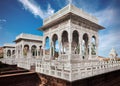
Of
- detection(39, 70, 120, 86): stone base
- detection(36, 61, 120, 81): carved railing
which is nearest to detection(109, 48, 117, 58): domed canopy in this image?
detection(39, 70, 120, 86): stone base

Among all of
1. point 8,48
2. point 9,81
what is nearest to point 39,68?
point 9,81

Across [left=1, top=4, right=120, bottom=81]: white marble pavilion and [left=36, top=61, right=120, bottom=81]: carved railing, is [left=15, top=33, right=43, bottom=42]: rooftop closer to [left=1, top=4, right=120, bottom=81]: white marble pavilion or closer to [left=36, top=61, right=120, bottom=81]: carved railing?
[left=1, top=4, right=120, bottom=81]: white marble pavilion

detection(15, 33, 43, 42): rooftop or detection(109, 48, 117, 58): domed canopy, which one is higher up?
detection(15, 33, 43, 42): rooftop

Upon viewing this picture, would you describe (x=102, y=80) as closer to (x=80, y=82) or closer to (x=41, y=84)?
(x=80, y=82)

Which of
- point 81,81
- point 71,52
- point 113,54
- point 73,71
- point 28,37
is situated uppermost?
point 28,37

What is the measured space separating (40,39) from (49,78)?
589 inches

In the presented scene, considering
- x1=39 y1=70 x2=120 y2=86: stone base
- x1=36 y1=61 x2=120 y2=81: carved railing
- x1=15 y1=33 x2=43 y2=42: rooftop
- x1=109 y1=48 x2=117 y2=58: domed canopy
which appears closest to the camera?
x1=36 y1=61 x2=120 y2=81: carved railing

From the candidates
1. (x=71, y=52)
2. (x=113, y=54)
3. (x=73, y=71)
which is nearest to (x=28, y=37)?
(x=71, y=52)

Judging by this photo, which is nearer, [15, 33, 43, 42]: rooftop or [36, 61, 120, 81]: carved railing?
[36, 61, 120, 81]: carved railing

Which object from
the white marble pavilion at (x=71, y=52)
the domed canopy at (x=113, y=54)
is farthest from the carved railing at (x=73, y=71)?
the domed canopy at (x=113, y=54)

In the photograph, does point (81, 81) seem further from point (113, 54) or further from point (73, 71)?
point (113, 54)

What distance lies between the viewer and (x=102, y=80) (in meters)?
10.4

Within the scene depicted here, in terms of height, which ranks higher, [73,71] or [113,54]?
[73,71]

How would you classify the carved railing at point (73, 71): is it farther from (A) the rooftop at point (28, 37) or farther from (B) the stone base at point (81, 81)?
(A) the rooftop at point (28, 37)
